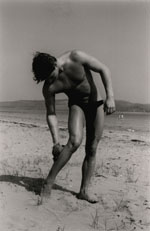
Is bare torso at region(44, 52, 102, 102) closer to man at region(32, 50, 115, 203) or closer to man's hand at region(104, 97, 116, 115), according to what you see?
man at region(32, 50, 115, 203)

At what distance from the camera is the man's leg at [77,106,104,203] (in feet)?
14.1

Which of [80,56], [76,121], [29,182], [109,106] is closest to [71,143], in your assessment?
[76,121]

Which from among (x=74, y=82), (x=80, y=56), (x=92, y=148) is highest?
(x=80, y=56)

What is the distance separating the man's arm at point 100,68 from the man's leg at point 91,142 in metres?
0.24

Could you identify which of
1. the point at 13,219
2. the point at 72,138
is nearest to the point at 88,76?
the point at 72,138

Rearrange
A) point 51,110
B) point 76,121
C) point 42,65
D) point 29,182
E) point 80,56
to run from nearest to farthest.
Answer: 1. point 42,65
2. point 80,56
3. point 76,121
4. point 51,110
5. point 29,182

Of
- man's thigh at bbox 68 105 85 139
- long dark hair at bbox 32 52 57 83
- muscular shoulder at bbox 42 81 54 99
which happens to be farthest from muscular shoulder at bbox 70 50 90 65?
man's thigh at bbox 68 105 85 139

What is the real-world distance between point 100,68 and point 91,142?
85 centimetres

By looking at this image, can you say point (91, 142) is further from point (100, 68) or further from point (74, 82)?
point (100, 68)

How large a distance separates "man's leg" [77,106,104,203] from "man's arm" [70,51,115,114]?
244mm

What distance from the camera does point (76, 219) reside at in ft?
12.3

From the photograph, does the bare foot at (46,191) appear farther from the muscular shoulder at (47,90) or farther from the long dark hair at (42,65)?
the long dark hair at (42,65)

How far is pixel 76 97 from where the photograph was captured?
4.30 meters

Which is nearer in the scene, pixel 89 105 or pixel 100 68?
pixel 100 68
